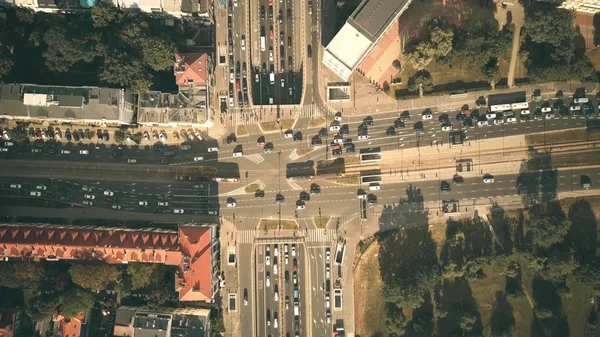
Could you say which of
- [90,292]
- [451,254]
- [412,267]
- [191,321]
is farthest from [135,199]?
[451,254]

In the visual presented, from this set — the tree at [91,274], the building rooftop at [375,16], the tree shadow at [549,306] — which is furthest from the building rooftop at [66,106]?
the tree shadow at [549,306]

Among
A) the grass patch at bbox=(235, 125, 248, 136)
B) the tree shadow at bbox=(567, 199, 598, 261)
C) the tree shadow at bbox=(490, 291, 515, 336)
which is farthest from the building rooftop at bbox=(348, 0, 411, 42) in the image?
the tree shadow at bbox=(490, 291, 515, 336)

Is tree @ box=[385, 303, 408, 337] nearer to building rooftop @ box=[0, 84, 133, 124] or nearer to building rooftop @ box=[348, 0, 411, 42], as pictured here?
building rooftop @ box=[348, 0, 411, 42]

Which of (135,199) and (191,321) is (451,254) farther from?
(135,199)

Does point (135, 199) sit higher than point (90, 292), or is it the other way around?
point (135, 199)

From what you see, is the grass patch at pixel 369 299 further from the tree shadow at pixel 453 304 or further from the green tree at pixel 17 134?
the green tree at pixel 17 134
